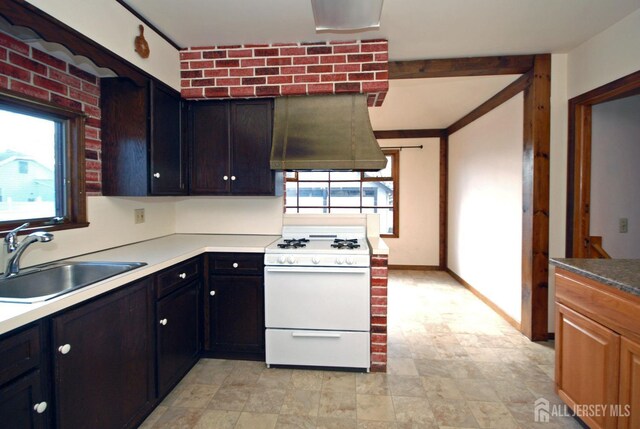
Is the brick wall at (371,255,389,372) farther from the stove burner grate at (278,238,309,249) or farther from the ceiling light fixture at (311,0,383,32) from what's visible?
the ceiling light fixture at (311,0,383,32)

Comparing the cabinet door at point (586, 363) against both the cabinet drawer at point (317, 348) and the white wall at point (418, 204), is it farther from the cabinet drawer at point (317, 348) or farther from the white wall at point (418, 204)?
the white wall at point (418, 204)

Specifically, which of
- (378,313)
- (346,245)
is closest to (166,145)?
→ (346,245)

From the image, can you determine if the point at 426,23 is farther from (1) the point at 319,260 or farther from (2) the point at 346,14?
(1) the point at 319,260

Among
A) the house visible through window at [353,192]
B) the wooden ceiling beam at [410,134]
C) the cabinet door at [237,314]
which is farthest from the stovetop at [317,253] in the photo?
the wooden ceiling beam at [410,134]

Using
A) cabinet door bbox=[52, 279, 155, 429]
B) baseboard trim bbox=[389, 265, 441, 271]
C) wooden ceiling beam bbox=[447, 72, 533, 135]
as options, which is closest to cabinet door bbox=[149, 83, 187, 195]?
cabinet door bbox=[52, 279, 155, 429]

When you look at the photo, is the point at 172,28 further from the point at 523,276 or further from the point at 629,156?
the point at 629,156

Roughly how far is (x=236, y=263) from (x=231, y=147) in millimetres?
971

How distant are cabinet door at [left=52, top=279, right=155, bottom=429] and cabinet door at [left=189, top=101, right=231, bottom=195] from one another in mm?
1135

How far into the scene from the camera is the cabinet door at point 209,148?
106 inches

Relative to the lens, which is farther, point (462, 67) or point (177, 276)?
point (462, 67)

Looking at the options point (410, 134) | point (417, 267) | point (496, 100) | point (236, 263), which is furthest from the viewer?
point (417, 267)

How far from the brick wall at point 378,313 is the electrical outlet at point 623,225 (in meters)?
2.12

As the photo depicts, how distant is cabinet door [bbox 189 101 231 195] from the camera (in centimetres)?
271

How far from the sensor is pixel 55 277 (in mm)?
1711
